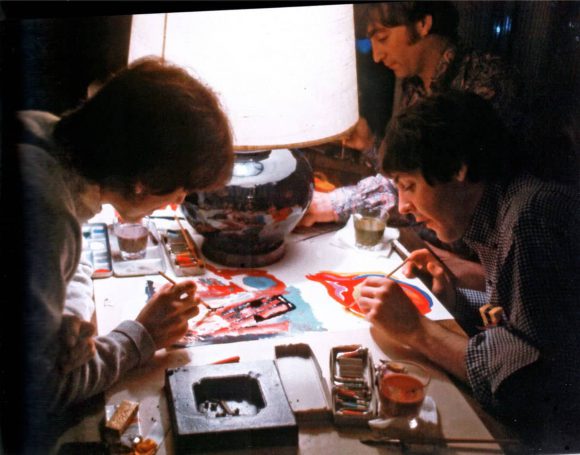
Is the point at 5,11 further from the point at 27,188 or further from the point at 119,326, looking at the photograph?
the point at 119,326

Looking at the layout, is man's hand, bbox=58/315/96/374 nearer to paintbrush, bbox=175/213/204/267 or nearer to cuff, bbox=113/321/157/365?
cuff, bbox=113/321/157/365

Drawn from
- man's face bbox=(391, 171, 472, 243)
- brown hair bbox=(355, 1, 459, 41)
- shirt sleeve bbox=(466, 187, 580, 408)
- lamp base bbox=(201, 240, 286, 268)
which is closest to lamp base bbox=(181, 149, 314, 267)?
lamp base bbox=(201, 240, 286, 268)

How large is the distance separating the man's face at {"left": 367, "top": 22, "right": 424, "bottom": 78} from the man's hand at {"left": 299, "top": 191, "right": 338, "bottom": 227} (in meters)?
0.38

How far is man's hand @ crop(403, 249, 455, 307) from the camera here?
1288 millimetres

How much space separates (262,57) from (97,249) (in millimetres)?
570

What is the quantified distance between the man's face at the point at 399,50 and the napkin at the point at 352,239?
354 mm

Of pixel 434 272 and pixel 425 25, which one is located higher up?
pixel 425 25

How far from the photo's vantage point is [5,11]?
1.07 metres

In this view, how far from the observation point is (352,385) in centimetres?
113

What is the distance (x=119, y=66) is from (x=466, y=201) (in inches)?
26.9

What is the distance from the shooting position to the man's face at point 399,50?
1.19 meters

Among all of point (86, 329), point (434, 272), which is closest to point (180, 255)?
point (86, 329)

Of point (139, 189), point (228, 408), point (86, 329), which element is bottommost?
point (228, 408)

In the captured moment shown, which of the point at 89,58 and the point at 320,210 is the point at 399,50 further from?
the point at 89,58
